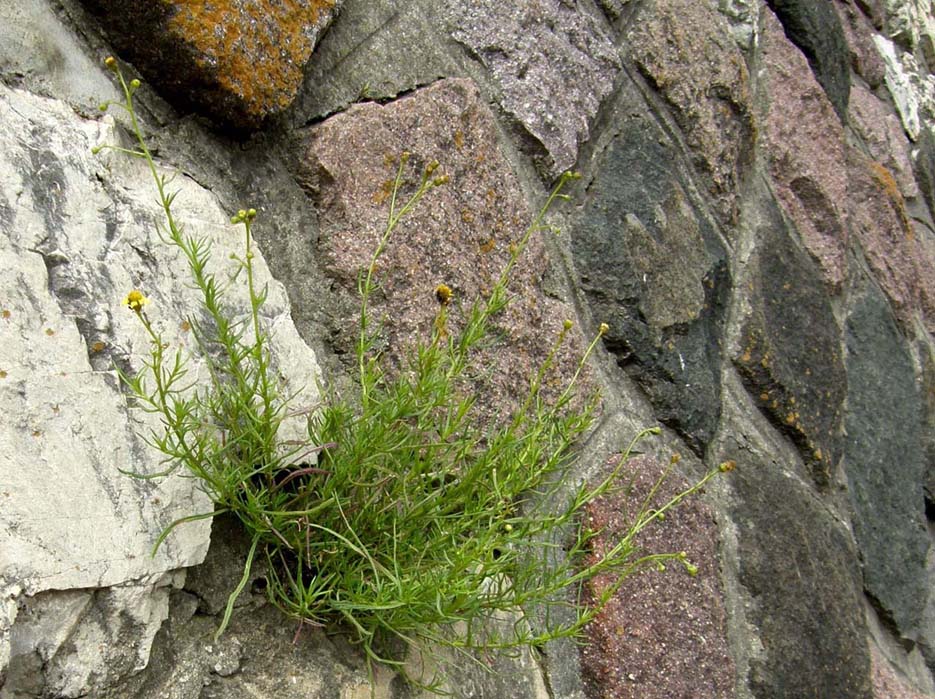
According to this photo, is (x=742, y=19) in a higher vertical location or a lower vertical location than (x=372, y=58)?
higher

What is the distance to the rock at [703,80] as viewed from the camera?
1648 mm

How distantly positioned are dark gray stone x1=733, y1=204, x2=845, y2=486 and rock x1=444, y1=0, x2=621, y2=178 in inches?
19.2

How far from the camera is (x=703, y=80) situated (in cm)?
173

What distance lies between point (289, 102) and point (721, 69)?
3.38ft

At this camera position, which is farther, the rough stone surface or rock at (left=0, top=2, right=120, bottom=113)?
the rough stone surface

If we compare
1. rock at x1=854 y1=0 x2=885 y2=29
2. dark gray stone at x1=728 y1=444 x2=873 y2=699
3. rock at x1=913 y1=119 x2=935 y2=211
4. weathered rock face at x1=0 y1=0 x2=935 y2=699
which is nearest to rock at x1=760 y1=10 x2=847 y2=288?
weathered rock face at x1=0 y1=0 x2=935 y2=699

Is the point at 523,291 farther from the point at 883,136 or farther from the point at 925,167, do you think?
the point at 925,167

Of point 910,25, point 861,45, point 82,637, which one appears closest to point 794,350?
point 861,45

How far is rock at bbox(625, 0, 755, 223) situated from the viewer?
165 cm

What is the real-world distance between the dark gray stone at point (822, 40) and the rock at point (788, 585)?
0.99m

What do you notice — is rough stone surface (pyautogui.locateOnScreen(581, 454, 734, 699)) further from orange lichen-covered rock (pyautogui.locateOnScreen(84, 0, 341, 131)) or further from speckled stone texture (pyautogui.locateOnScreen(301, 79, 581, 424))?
orange lichen-covered rock (pyautogui.locateOnScreen(84, 0, 341, 131))

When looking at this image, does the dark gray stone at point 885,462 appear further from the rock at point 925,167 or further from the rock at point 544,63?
the rock at point 544,63

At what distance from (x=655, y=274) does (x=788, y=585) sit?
530mm

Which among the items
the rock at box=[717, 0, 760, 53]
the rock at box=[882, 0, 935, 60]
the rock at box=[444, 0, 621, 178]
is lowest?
the rock at box=[444, 0, 621, 178]
